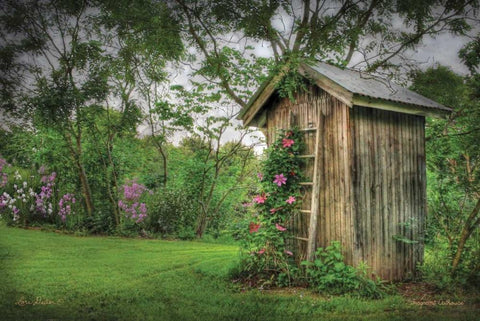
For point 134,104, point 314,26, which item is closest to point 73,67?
point 134,104

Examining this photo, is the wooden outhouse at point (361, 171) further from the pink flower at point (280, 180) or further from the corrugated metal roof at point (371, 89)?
the pink flower at point (280, 180)

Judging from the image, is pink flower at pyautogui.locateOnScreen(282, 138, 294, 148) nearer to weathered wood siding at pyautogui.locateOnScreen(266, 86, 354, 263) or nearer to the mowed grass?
weathered wood siding at pyautogui.locateOnScreen(266, 86, 354, 263)

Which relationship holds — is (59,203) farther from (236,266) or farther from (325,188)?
(325,188)

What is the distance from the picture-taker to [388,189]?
6.94 metres

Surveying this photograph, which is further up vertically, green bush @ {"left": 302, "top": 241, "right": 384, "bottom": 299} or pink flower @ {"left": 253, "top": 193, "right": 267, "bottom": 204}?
pink flower @ {"left": 253, "top": 193, "right": 267, "bottom": 204}

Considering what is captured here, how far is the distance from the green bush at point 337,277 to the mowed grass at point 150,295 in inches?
12.0

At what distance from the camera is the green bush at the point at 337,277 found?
19.4 ft

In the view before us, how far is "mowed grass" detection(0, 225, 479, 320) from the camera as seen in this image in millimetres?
4883

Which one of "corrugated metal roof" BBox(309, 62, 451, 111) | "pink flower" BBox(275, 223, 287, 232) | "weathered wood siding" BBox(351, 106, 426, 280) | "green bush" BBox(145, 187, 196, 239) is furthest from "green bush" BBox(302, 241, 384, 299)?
"green bush" BBox(145, 187, 196, 239)

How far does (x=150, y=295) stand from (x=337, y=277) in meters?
2.95

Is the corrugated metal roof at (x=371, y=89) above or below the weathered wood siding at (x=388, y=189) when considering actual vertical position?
above

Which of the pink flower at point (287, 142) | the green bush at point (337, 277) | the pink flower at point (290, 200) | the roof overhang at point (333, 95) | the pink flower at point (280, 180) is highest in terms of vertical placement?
the roof overhang at point (333, 95)

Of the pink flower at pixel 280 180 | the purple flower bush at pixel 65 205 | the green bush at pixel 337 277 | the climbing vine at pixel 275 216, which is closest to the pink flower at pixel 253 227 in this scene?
the climbing vine at pixel 275 216

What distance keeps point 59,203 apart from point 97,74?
4.49m
